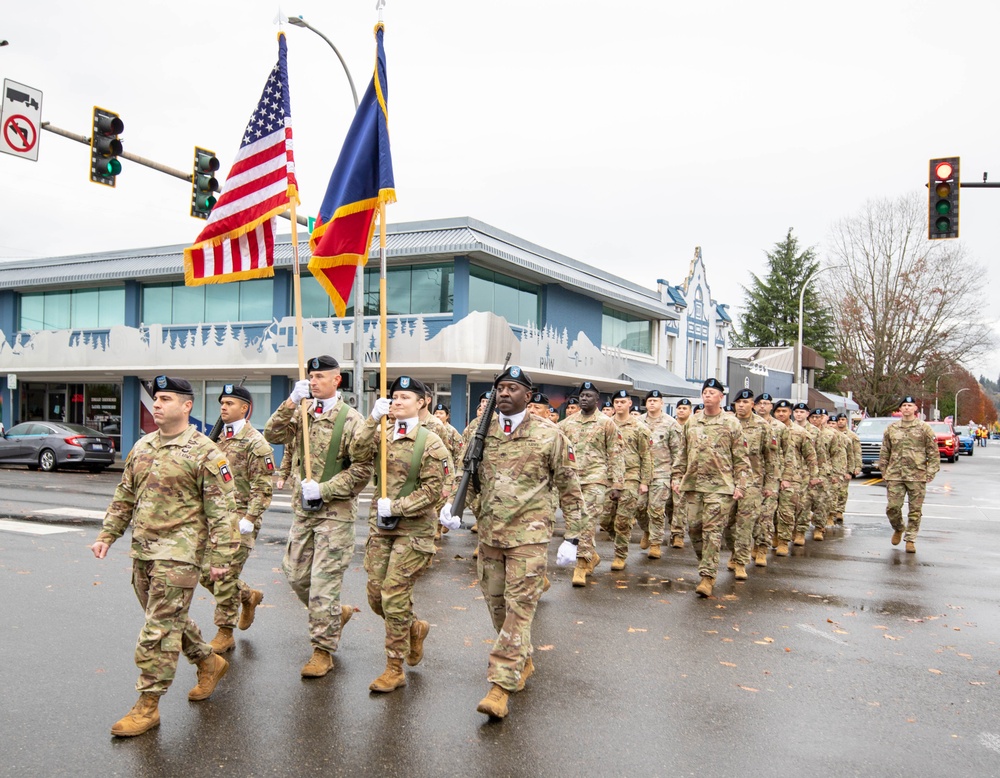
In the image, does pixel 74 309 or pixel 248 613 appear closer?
pixel 248 613

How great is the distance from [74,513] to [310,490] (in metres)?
10.5

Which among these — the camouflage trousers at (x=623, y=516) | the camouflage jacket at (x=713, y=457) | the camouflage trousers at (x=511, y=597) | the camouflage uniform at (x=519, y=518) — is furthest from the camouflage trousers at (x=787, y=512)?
the camouflage trousers at (x=511, y=597)

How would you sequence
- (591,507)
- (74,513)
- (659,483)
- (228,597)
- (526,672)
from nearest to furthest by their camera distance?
(526,672) → (228,597) → (591,507) → (659,483) → (74,513)

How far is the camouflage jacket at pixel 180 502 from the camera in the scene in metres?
4.88

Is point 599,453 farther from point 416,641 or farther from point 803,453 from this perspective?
point 416,641

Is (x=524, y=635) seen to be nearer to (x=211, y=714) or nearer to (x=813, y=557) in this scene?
(x=211, y=714)

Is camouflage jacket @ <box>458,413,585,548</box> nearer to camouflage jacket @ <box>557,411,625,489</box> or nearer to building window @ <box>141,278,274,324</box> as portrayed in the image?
camouflage jacket @ <box>557,411,625,489</box>

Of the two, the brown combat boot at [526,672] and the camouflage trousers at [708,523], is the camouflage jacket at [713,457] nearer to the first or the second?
the camouflage trousers at [708,523]

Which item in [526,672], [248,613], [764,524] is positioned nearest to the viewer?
[526,672]

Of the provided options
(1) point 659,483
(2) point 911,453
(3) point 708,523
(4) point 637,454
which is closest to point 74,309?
(1) point 659,483

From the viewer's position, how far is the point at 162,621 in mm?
4727

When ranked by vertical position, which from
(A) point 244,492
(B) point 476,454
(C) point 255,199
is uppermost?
(C) point 255,199

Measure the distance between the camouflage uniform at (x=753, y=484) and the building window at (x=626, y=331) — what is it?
A: 2030 centimetres

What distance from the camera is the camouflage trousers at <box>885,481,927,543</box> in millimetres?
11845
